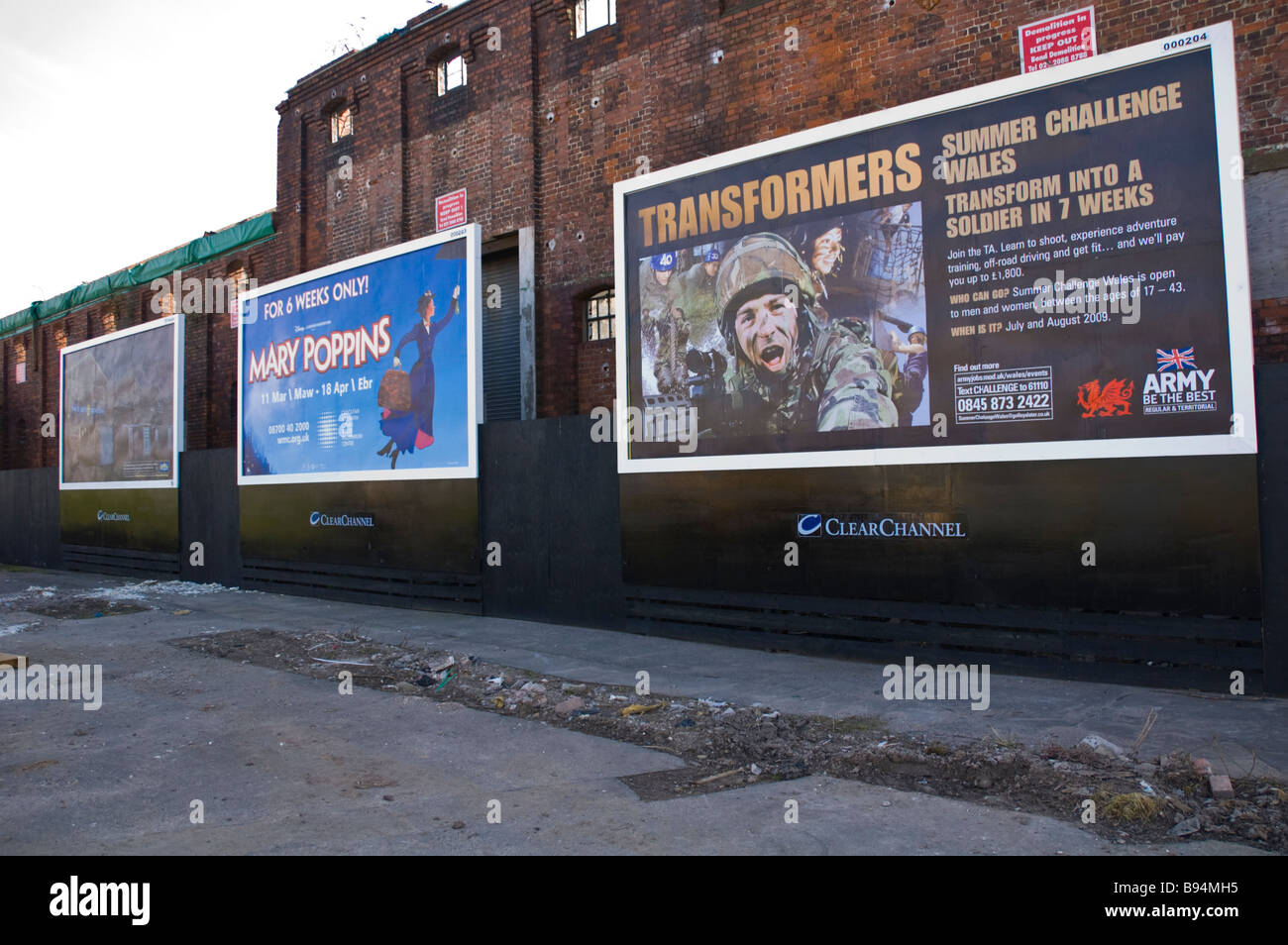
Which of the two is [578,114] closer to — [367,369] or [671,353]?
[367,369]

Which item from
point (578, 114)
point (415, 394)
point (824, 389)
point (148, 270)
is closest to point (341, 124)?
point (578, 114)

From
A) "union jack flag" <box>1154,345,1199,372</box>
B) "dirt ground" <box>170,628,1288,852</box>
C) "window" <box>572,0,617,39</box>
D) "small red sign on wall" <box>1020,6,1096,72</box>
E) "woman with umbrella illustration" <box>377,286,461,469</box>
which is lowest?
"dirt ground" <box>170,628,1288,852</box>

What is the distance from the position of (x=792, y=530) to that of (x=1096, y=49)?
5.92m

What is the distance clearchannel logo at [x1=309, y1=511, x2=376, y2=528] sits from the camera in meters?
13.8

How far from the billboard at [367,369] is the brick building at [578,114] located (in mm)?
2129

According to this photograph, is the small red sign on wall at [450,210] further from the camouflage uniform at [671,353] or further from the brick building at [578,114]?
the camouflage uniform at [671,353]

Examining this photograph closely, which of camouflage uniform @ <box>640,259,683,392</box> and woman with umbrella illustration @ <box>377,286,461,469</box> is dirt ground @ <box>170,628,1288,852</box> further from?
woman with umbrella illustration @ <box>377,286,461,469</box>

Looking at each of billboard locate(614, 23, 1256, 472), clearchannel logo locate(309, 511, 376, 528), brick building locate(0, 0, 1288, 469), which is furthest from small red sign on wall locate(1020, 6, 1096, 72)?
clearchannel logo locate(309, 511, 376, 528)

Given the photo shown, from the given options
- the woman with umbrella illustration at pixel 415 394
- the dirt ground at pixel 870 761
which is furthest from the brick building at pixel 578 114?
the dirt ground at pixel 870 761

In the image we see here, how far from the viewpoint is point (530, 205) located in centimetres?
1469

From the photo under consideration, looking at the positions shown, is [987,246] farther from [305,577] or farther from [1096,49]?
[305,577]

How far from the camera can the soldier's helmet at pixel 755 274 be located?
9367 mm

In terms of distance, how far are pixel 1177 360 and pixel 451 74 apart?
42.7 ft

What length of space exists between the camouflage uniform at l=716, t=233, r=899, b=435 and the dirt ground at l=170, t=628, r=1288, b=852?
10.4 ft
